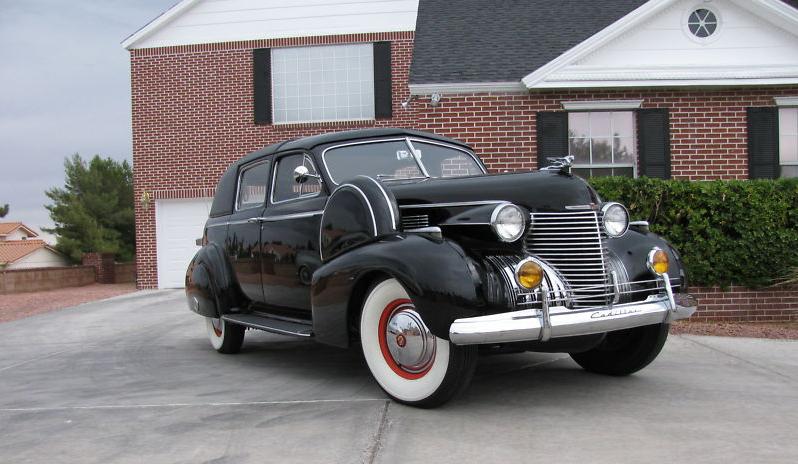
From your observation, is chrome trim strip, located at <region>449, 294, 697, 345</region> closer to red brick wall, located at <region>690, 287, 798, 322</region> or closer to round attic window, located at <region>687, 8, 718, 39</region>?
red brick wall, located at <region>690, 287, 798, 322</region>

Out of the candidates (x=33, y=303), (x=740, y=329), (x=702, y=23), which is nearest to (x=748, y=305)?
(x=740, y=329)

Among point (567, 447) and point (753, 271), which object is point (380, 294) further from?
point (753, 271)

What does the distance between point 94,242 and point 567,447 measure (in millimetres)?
23667

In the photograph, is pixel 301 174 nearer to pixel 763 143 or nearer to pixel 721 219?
pixel 721 219

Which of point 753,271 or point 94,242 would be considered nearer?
point 753,271

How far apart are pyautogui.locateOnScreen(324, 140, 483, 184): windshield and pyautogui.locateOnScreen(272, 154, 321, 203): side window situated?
160 millimetres

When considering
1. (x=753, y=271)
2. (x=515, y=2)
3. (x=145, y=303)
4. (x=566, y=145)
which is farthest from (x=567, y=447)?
(x=515, y=2)

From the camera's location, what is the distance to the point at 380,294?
4301 mm

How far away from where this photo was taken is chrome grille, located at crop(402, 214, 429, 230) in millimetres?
4527

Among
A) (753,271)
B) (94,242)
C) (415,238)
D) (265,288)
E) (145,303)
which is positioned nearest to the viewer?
(415,238)

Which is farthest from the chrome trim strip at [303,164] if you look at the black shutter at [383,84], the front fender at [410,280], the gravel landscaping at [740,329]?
the black shutter at [383,84]

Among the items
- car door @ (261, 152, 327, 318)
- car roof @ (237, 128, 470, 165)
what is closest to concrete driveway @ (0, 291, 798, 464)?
car door @ (261, 152, 327, 318)

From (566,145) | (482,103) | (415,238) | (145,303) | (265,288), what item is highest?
(482,103)

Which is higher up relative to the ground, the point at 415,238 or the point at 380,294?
the point at 415,238
